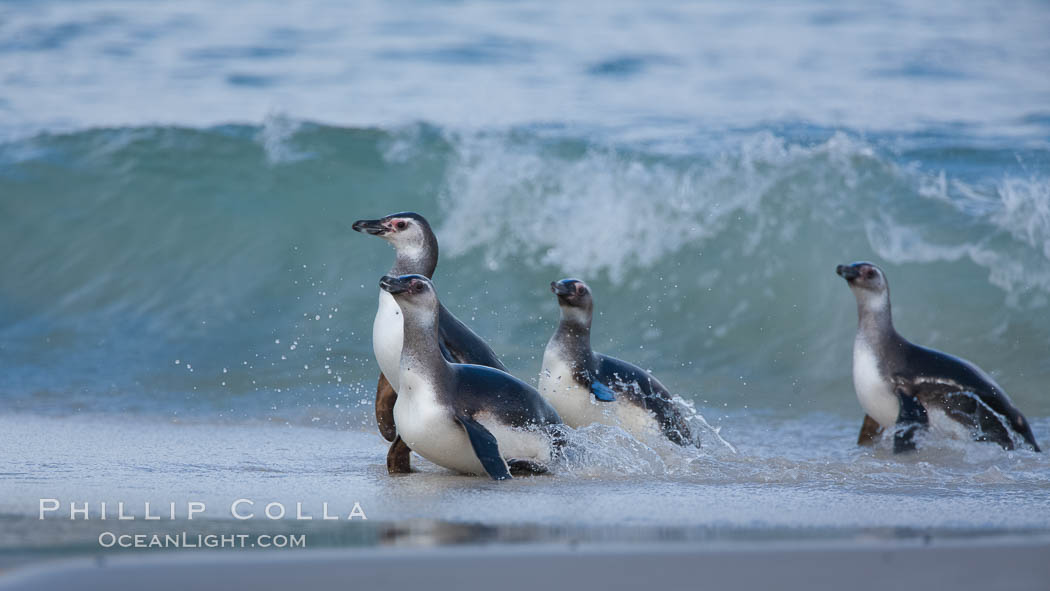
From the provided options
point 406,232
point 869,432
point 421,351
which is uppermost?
point 406,232

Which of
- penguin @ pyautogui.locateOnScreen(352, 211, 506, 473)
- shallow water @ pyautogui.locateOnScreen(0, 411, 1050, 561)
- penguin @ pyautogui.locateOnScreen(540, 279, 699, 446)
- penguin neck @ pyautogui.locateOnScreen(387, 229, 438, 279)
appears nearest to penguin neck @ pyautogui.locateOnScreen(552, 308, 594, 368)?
penguin @ pyautogui.locateOnScreen(540, 279, 699, 446)

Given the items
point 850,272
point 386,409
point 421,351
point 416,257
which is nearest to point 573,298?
point 416,257

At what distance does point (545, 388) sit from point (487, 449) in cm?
108

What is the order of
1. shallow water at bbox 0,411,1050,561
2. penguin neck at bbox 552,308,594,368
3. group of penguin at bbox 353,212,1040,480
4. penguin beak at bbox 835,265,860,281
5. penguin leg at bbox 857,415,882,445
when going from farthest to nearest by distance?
penguin beak at bbox 835,265,860,281 → penguin leg at bbox 857,415,882,445 → penguin neck at bbox 552,308,594,368 → group of penguin at bbox 353,212,1040,480 → shallow water at bbox 0,411,1050,561

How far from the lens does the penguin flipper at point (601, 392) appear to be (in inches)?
213

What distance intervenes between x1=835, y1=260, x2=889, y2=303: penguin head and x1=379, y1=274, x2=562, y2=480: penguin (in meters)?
2.17

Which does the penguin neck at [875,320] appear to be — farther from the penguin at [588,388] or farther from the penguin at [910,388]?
the penguin at [588,388]

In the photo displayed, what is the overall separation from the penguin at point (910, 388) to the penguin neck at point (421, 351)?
2.28m

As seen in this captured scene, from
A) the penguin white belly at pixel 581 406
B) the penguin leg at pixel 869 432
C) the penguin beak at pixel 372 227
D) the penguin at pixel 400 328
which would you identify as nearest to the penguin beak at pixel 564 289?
the penguin white belly at pixel 581 406

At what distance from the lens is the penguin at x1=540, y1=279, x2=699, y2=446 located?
17.9 ft

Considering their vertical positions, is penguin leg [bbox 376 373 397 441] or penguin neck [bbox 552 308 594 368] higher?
penguin neck [bbox 552 308 594 368]

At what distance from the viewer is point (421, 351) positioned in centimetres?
462

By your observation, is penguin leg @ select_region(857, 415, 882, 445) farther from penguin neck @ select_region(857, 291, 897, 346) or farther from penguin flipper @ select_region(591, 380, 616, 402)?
penguin flipper @ select_region(591, 380, 616, 402)

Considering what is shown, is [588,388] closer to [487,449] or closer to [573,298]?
[573,298]
